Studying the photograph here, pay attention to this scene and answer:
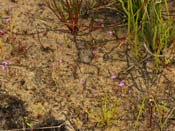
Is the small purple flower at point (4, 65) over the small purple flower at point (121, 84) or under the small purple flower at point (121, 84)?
over

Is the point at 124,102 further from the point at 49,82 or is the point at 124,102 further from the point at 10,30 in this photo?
the point at 10,30

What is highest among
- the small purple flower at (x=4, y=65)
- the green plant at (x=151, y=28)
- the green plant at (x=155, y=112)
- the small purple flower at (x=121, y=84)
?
the green plant at (x=151, y=28)

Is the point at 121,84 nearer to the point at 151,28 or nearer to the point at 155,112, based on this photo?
the point at 155,112

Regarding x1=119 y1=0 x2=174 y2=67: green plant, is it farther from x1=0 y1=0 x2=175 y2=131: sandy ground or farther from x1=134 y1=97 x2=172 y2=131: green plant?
x1=134 y1=97 x2=172 y2=131: green plant

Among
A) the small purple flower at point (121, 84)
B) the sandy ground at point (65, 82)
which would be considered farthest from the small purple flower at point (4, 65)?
the small purple flower at point (121, 84)

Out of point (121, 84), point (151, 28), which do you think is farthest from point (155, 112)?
point (151, 28)

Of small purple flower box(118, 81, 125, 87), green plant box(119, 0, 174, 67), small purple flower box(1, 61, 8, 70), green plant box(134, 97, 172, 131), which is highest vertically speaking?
green plant box(119, 0, 174, 67)

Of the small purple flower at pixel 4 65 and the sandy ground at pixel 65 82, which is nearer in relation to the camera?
the sandy ground at pixel 65 82

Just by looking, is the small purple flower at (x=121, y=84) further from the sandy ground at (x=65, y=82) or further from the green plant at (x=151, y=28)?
the green plant at (x=151, y=28)

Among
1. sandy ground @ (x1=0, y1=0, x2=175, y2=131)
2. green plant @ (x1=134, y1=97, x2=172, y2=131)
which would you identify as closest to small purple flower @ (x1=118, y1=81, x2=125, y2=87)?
sandy ground @ (x1=0, y1=0, x2=175, y2=131)

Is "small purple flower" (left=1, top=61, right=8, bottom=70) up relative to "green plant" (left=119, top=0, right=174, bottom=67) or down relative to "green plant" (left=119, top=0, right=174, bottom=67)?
down

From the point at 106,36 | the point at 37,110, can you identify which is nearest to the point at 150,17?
the point at 106,36
